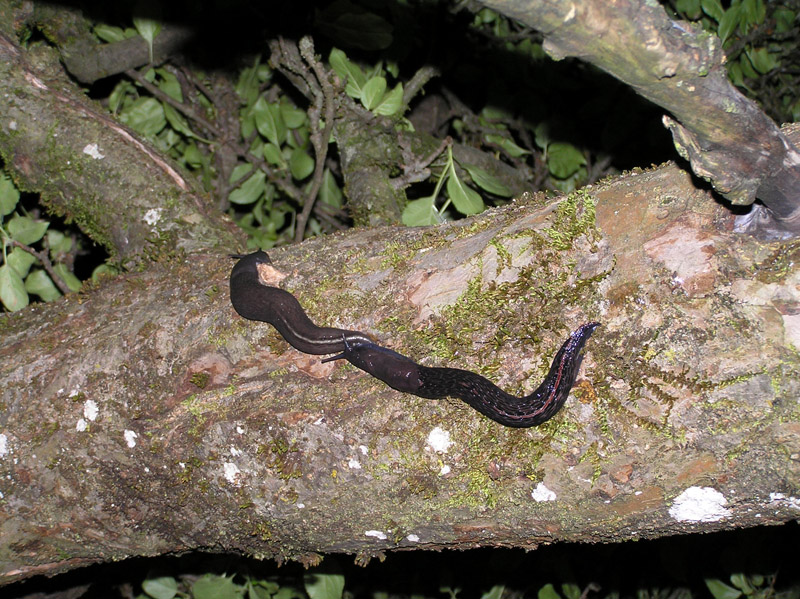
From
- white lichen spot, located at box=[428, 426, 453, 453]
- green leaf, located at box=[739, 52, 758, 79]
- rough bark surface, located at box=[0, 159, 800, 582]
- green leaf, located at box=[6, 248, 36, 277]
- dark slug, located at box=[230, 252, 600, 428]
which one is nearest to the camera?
rough bark surface, located at box=[0, 159, 800, 582]

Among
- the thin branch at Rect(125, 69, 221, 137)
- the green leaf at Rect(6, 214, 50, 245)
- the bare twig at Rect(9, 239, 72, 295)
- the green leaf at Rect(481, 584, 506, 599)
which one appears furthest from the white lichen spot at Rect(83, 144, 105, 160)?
the green leaf at Rect(481, 584, 506, 599)

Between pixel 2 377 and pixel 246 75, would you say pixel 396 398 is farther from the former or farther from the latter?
pixel 246 75

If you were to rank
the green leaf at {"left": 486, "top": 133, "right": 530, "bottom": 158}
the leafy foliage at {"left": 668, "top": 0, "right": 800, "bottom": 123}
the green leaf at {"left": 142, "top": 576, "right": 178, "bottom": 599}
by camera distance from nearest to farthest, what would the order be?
1. the leafy foliage at {"left": 668, "top": 0, "right": 800, "bottom": 123}
2. the green leaf at {"left": 142, "top": 576, "right": 178, "bottom": 599}
3. the green leaf at {"left": 486, "top": 133, "right": 530, "bottom": 158}

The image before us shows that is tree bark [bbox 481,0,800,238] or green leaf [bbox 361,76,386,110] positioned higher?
tree bark [bbox 481,0,800,238]

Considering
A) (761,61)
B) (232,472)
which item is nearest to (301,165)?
(232,472)

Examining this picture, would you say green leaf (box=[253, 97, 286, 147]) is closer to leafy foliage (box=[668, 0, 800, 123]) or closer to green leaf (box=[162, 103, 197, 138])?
green leaf (box=[162, 103, 197, 138])

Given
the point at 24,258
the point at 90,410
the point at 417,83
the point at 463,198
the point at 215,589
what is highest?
the point at 417,83

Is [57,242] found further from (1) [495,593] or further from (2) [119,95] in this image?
(1) [495,593]
